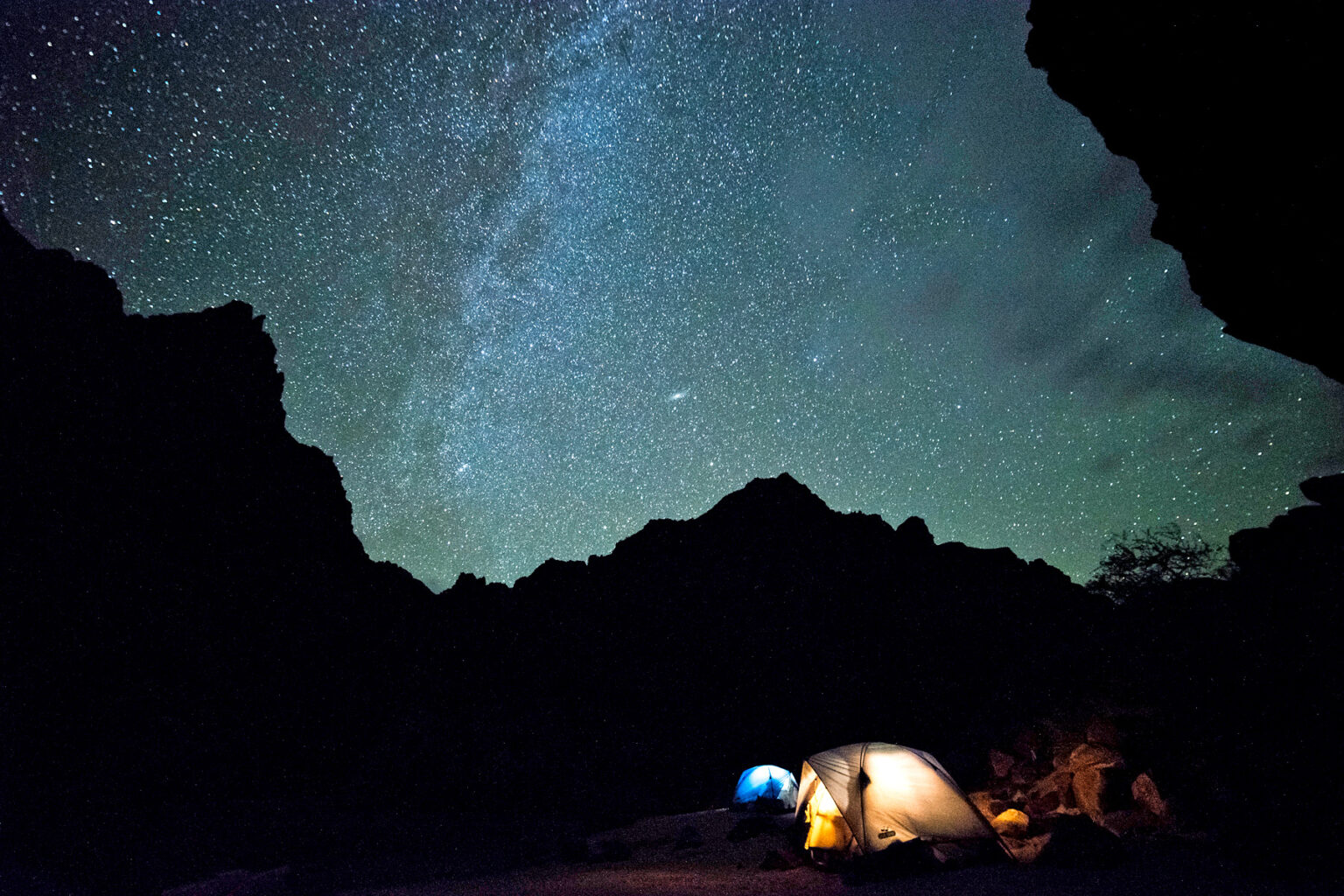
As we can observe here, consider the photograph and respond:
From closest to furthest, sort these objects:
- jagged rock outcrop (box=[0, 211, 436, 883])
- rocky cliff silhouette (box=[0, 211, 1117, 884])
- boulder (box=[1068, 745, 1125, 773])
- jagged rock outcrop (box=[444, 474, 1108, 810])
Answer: boulder (box=[1068, 745, 1125, 773]), jagged rock outcrop (box=[0, 211, 436, 883]), rocky cliff silhouette (box=[0, 211, 1117, 884]), jagged rock outcrop (box=[444, 474, 1108, 810])

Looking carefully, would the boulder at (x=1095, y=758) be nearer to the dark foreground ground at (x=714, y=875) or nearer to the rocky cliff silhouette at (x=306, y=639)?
the dark foreground ground at (x=714, y=875)

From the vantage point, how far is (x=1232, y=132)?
5.64 meters

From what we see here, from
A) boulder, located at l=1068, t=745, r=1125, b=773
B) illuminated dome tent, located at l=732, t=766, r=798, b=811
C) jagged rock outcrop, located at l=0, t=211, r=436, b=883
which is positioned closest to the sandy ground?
boulder, located at l=1068, t=745, r=1125, b=773

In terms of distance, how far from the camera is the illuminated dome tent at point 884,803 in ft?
33.2

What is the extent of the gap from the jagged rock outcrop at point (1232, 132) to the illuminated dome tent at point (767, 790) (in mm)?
17987

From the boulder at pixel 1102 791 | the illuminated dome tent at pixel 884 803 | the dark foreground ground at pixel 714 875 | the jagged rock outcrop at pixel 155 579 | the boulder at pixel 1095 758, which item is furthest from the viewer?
the jagged rock outcrop at pixel 155 579

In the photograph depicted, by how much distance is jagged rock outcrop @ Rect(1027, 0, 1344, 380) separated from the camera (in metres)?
5.01

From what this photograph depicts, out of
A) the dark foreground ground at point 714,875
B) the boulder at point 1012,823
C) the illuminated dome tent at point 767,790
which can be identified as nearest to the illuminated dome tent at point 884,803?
Answer: the dark foreground ground at point 714,875

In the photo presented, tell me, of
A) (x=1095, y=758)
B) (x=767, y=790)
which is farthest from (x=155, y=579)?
(x=1095, y=758)

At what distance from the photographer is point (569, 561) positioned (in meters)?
59.1

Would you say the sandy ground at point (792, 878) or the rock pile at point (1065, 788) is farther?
the rock pile at point (1065, 788)

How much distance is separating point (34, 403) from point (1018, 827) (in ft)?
141

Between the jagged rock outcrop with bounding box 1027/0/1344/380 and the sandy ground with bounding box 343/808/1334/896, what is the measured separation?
7168 mm

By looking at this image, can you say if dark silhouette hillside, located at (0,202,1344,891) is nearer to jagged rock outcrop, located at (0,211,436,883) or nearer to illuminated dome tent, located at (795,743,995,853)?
jagged rock outcrop, located at (0,211,436,883)
